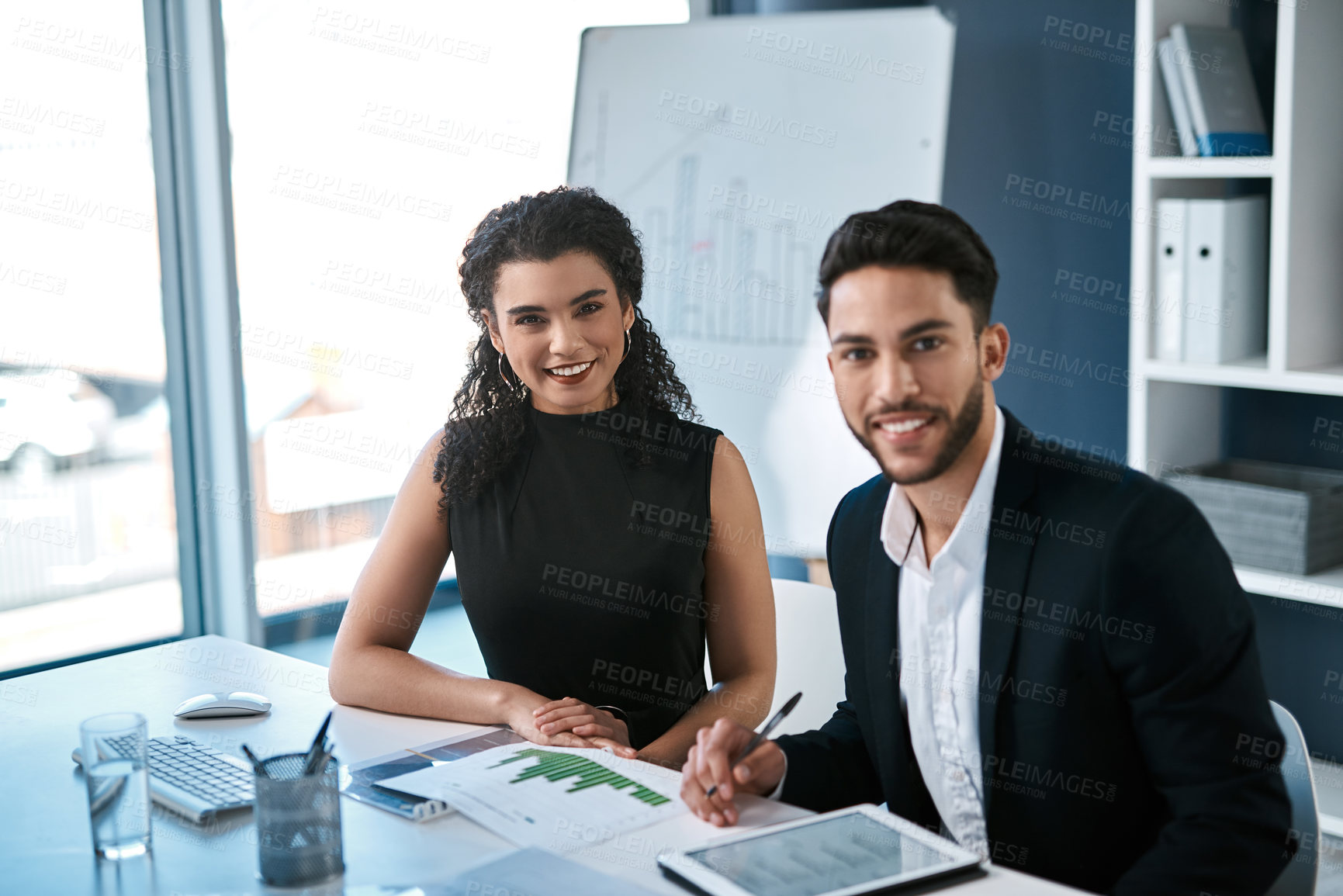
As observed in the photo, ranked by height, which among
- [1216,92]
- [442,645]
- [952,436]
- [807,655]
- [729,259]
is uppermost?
[1216,92]

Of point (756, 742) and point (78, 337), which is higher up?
point (78, 337)

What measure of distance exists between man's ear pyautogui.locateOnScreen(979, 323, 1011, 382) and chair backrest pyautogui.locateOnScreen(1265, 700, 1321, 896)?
43 cm

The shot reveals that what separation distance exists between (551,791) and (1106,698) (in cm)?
60

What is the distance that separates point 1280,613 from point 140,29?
3.13 metres

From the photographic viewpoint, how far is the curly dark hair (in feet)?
5.91

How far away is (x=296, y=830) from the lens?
1.16 meters

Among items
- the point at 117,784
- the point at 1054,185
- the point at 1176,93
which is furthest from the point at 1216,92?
the point at 117,784

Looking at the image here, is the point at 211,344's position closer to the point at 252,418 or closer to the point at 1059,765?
the point at 252,418

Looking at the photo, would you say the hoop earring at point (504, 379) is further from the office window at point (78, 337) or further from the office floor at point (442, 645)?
the office floor at point (442, 645)

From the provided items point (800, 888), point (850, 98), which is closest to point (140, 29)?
point (850, 98)

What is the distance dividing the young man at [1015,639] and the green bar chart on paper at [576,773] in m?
0.06

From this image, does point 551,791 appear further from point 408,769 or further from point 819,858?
point 819,858

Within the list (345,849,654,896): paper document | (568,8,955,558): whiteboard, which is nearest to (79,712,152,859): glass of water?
(345,849,654,896): paper document

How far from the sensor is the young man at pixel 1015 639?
1.16 m
